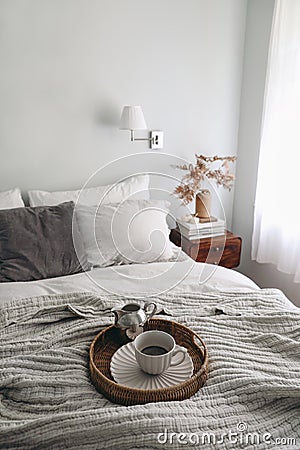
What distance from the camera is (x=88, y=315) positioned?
132 centimetres

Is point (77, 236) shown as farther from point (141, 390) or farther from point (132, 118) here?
point (141, 390)

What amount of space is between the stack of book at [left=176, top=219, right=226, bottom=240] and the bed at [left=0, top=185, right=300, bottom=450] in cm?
18

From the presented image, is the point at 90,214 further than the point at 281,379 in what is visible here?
Yes

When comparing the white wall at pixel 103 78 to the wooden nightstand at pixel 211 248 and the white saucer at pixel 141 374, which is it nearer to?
the wooden nightstand at pixel 211 248

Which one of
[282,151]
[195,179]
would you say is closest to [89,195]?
[195,179]

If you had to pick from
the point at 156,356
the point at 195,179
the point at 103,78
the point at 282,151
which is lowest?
the point at 156,356

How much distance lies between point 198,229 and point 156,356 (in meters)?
0.73

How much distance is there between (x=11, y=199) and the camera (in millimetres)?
2010

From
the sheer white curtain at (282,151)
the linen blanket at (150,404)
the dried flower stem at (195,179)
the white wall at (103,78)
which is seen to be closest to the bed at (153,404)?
the linen blanket at (150,404)

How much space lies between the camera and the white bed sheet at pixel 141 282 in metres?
1.58

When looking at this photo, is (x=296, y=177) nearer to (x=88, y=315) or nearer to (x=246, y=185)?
(x=246, y=185)

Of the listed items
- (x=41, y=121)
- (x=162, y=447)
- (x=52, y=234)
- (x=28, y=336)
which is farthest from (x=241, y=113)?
(x=162, y=447)

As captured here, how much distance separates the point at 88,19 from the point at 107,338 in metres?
1.80

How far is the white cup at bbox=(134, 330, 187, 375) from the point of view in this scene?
3.27 feet
